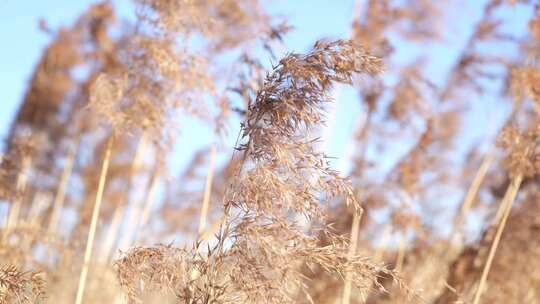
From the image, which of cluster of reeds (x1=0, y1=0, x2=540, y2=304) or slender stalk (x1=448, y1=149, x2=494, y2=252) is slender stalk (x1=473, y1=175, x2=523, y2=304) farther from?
slender stalk (x1=448, y1=149, x2=494, y2=252)

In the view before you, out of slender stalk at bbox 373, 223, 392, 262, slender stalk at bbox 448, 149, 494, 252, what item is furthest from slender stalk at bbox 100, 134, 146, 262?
→ slender stalk at bbox 448, 149, 494, 252

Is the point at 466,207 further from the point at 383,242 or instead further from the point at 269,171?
the point at 269,171

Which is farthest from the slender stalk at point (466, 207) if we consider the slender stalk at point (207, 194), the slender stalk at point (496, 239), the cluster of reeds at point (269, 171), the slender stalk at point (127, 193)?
the slender stalk at point (127, 193)

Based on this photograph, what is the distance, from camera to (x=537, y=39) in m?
7.35

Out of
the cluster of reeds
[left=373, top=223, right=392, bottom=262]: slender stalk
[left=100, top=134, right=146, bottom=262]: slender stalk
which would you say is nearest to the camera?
the cluster of reeds

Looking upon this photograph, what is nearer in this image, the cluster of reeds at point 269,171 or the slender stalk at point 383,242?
the cluster of reeds at point 269,171

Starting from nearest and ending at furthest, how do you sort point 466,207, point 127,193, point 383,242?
point 466,207 < point 383,242 < point 127,193

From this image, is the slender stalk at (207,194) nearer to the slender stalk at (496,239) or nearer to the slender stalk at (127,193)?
the slender stalk at (127,193)

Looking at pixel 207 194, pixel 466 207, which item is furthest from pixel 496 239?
pixel 466 207

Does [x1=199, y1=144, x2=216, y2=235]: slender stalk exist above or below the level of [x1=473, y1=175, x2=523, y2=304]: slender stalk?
above

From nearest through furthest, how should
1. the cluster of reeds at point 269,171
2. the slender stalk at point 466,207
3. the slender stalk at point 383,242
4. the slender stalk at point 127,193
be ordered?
the cluster of reeds at point 269,171 < the slender stalk at point 127,193 < the slender stalk at point 466,207 < the slender stalk at point 383,242

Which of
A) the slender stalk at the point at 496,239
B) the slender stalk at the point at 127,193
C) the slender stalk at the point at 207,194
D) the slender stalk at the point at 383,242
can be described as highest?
the slender stalk at the point at 127,193

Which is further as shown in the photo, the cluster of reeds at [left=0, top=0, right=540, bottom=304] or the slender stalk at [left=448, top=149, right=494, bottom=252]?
the slender stalk at [left=448, top=149, right=494, bottom=252]

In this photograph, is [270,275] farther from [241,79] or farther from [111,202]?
[111,202]
